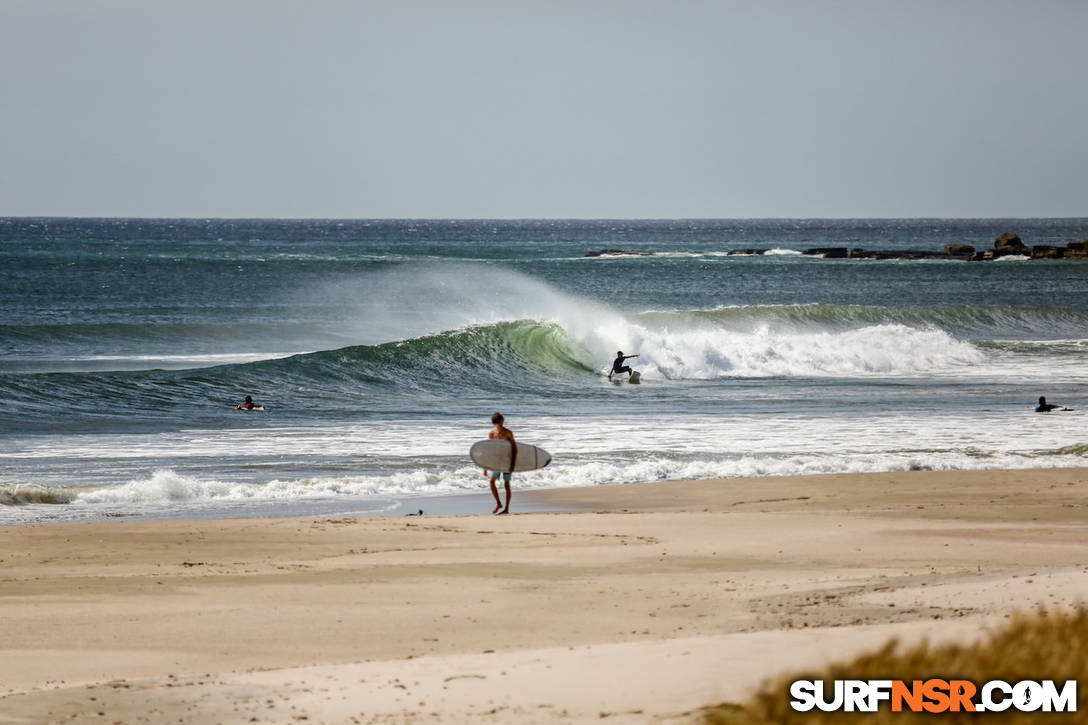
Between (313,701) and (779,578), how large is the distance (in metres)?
4.52

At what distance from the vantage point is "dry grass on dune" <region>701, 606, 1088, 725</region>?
3.52 metres

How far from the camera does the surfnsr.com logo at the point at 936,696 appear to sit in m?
3.57

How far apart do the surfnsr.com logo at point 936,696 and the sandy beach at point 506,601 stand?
5.83 feet

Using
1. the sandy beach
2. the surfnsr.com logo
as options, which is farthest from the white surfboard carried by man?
the surfnsr.com logo

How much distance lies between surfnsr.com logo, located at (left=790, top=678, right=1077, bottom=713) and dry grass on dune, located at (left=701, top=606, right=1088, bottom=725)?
0.02 metres

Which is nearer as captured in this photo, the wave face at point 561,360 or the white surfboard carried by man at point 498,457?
the white surfboard carried by man at point 498,457

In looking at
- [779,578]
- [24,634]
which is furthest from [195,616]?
[779,578]

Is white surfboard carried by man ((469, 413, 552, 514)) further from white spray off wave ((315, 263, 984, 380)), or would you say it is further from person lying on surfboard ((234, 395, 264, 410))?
white spray off wave ((315, 263, 984, 380))

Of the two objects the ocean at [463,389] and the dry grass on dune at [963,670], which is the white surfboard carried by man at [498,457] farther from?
the dry grass on dune at [963,670]

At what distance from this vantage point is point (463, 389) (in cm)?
2886

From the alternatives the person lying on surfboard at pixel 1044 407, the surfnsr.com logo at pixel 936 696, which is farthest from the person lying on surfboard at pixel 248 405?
the surfnsr.com logo at pixel 936 696

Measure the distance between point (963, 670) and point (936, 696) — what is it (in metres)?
0.18

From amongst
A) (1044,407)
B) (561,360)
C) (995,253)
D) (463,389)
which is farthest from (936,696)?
(995,253)

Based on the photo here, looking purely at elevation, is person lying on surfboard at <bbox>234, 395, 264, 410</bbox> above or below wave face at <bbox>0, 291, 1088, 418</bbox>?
below
